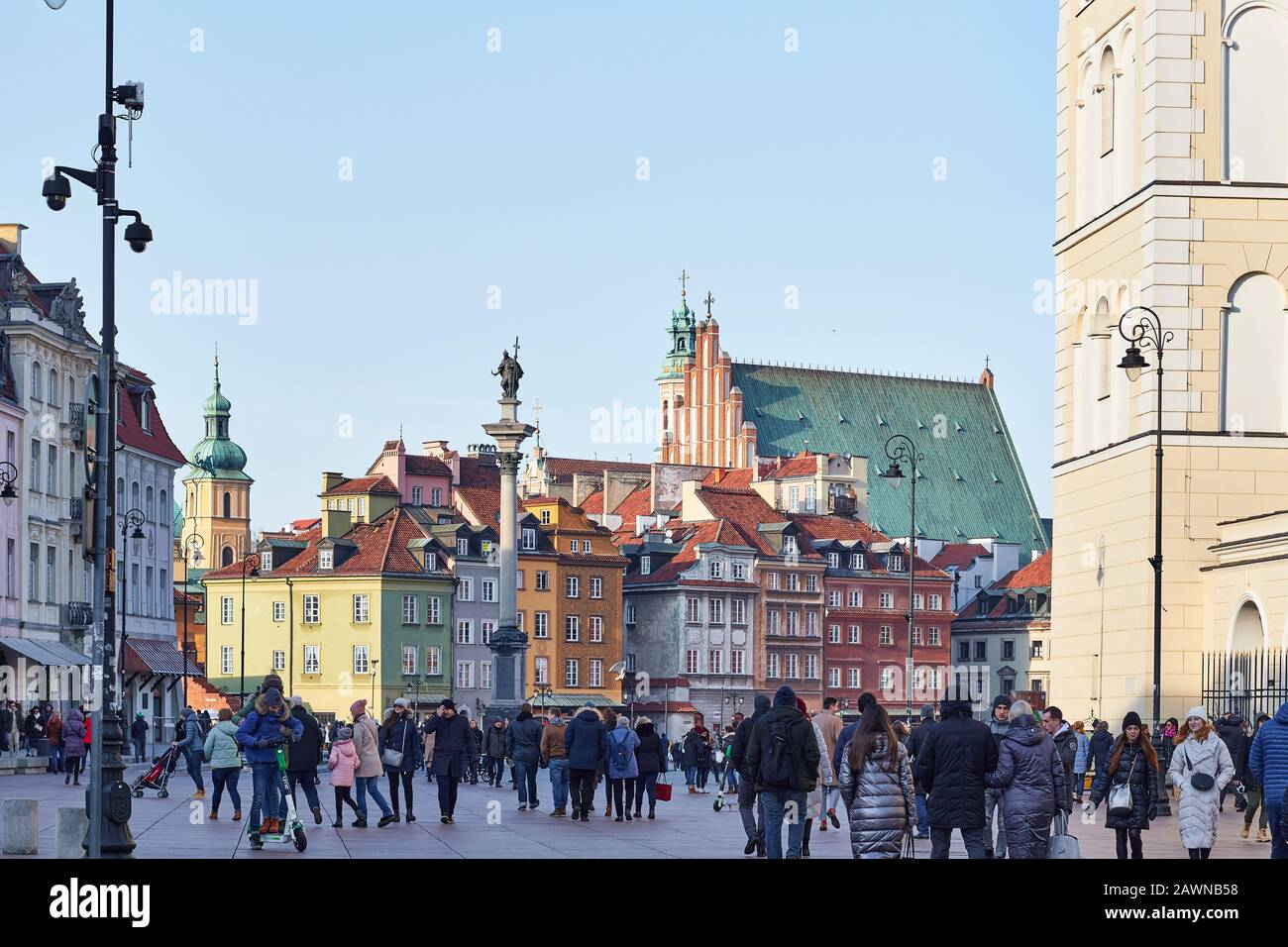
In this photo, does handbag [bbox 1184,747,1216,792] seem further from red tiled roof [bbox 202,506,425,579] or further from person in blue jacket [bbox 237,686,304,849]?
red tiled roof [bbox 202,506,425,579]

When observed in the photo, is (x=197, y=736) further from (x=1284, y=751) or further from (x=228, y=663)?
(x=228, y=663)

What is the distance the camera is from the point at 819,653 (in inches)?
5148

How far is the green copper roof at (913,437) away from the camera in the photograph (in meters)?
158

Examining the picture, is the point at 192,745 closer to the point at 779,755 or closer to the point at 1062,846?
the point at 779,755

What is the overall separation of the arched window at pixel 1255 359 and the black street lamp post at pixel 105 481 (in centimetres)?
2347

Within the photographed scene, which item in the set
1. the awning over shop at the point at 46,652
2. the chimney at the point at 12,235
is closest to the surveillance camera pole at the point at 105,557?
the awning over shop at the point at 46,652

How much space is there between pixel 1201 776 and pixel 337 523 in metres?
102

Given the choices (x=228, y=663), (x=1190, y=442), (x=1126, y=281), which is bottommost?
(x=228, y=663)

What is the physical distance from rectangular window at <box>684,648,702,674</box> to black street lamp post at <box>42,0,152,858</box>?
97362mm

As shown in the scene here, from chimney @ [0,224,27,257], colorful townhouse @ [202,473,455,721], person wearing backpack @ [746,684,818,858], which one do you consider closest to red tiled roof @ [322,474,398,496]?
colorful townhouse @ [202,473,455,721]

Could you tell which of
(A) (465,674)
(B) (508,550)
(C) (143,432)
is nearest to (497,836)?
(B) (508,550)

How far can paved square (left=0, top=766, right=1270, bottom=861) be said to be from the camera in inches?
1013

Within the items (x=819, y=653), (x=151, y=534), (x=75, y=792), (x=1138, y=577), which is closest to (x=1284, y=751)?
(x=1138, y=577)
